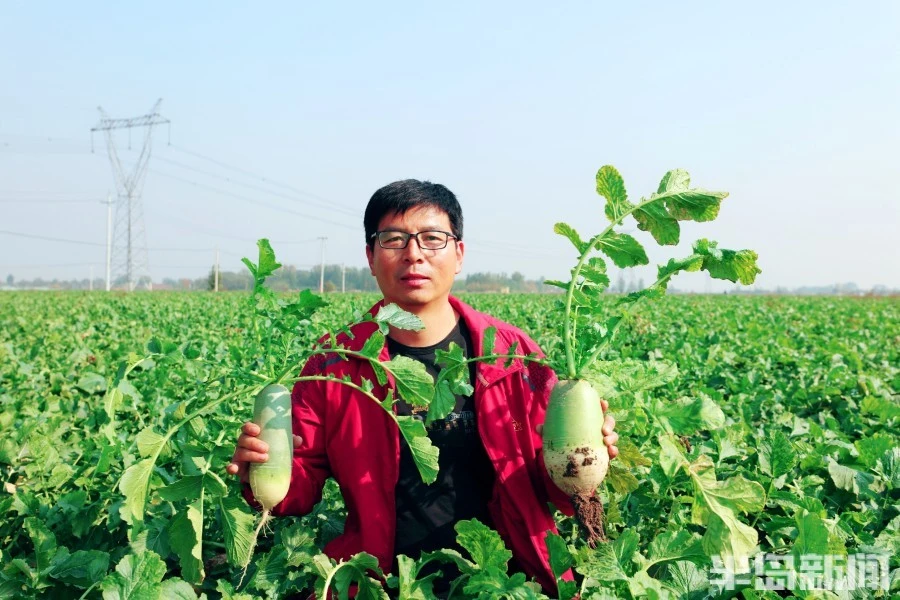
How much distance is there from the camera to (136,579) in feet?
5.12

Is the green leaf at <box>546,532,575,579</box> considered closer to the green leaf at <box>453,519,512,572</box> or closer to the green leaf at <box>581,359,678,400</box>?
the green leaf at <box>453,519,512,572</box>

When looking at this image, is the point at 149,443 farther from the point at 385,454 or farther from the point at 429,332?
the point at 429,332

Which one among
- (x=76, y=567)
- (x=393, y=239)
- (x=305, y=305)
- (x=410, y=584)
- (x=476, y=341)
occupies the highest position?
(x=393, y=239)

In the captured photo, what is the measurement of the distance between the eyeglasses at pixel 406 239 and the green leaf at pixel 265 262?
55cm

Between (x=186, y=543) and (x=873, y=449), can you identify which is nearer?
(x=186, y=543)

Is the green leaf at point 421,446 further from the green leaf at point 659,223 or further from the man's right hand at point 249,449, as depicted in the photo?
the green leaf at point 659,223

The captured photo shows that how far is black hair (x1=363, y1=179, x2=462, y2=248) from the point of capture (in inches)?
91.7

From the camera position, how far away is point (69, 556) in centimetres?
201

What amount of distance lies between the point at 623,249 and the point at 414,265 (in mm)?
675

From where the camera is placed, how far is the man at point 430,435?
2227 mm

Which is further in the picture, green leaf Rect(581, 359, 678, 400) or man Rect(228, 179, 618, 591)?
man Rect(228, 179, 618, 591)

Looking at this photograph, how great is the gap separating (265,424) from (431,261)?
76cm

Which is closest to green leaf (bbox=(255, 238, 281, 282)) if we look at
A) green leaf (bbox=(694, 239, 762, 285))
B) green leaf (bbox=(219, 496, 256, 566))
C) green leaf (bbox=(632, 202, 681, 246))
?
Answer: green leaf (bbox=(219, 496, 256, 566))

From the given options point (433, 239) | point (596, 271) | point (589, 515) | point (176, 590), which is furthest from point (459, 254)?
point (176, 590)
